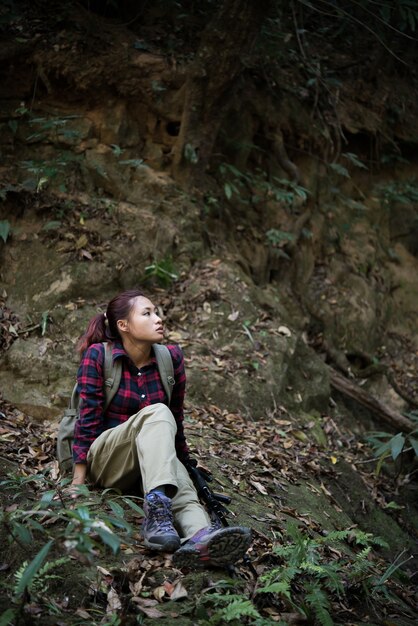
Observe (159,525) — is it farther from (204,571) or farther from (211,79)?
(211,79)

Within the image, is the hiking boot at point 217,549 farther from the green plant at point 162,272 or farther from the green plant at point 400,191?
the green plant at point 400,191

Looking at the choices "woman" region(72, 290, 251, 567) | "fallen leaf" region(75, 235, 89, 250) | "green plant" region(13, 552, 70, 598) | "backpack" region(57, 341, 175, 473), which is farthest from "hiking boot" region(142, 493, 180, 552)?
"fallen leaf" region(75, 235, 89, 250)

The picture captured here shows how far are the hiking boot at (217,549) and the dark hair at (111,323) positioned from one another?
169 centimetres

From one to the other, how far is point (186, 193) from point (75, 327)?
2719mm

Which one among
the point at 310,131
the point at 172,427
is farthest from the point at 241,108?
the point at 172,427

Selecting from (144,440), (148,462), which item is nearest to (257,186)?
(144,440)

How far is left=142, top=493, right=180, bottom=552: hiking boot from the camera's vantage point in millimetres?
3492

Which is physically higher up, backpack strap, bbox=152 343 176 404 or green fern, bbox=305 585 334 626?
backpack strap, bbox=152 343 176 404

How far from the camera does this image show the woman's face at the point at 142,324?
4.32 metres

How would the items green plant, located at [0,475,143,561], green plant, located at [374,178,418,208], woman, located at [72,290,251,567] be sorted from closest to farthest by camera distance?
green plant, located at [0,475,143,561], woman, located at [72,290,251,567], green plant, located at [374,178,418,208]

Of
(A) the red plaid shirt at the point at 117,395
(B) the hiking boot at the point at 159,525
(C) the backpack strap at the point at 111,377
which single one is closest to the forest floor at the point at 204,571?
(B) the hiking boot at the point at 159,525

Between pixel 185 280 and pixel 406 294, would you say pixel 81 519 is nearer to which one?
pixel 185 280

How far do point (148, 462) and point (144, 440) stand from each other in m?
0.14

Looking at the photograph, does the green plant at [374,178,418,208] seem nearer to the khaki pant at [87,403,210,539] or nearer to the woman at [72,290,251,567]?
the woman at [72,290,251,567]
